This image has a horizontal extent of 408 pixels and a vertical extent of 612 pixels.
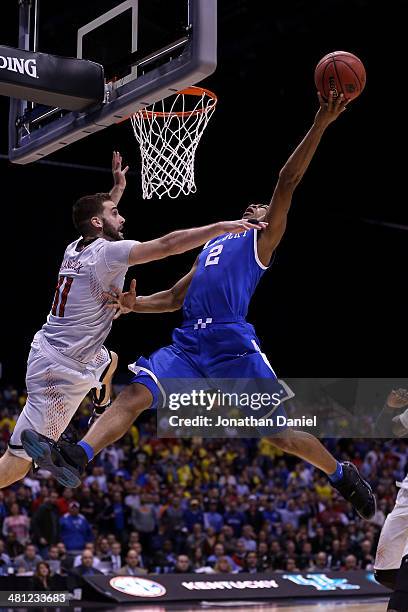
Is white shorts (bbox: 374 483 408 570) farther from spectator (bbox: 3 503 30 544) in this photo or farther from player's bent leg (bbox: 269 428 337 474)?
spectator (bbox: 3 503 30 544)

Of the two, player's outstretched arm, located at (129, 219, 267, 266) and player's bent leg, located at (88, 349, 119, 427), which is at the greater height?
player's outstretched arm, located at (129, 219, 267, 266)

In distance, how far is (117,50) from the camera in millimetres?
5938

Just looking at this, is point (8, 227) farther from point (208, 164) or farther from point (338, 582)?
point (338, 582)

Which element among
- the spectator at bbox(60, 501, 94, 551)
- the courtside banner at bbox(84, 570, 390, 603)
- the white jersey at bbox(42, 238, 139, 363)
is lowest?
the courtside banner at bbox(84, 570, 390, 603)

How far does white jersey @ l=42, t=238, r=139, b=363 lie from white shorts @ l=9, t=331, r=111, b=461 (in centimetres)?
7

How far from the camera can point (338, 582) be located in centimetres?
1118

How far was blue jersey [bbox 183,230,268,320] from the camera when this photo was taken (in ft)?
19.6

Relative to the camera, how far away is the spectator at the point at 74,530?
11656 millimetres

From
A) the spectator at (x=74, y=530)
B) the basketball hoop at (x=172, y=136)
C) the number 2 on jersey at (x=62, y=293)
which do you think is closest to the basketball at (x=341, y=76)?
the basketball hoop at (x=172, y=136)

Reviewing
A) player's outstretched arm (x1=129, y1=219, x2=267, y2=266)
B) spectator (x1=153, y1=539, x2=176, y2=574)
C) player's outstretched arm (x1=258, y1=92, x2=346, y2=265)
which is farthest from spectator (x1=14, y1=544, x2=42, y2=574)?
player's outstretched arm (x1=129, y1=219, x2=267, y2=266)

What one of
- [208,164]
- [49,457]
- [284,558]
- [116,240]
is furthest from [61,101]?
[208,164]

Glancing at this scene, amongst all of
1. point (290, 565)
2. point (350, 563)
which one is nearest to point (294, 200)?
point (350, 563)

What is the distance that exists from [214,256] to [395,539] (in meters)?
2.23

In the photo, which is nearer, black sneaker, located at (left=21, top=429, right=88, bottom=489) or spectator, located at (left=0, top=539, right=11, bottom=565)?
black sneaker, located at (left=21, top=429, right=88, bottom=489)
